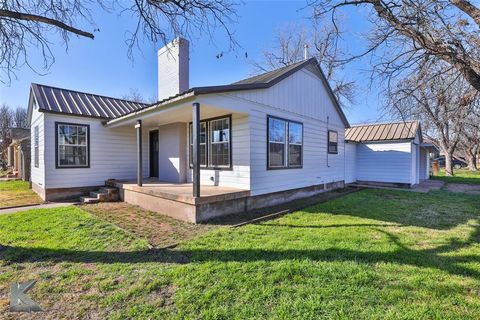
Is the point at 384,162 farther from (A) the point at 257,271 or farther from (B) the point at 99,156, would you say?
(B) the point at 99,156

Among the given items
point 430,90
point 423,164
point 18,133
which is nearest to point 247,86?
point 430,90

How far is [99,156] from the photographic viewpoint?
9.44 m

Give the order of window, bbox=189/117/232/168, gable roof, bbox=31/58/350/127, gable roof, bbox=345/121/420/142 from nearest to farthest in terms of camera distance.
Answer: window, bbox=189/117/232/168, gable roof, bbox=31/58/350/127, gable roof, bbox=345/121/420/142

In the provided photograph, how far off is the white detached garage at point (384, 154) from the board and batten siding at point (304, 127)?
2153 mm

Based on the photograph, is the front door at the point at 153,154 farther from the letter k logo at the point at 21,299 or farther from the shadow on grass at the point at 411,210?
the letter k logo at the point at 21,299

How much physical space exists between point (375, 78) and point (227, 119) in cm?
406

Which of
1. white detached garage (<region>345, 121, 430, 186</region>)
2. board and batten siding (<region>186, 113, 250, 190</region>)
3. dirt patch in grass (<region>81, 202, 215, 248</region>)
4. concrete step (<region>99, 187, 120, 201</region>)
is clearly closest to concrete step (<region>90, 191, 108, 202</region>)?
concrete step (<region>99, 187, 120, 201</region>)

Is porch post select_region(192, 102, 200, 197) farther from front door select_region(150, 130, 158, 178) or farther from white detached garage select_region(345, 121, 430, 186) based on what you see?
white detached garage select_region(345, 121, 430, 186)

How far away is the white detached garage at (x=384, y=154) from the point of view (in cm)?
1259

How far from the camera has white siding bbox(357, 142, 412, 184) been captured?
12570 millimetres

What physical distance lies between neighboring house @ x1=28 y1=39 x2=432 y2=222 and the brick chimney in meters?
0.04

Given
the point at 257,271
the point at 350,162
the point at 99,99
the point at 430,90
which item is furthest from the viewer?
the point at 350,162

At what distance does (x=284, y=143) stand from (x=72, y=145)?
737 centimetres

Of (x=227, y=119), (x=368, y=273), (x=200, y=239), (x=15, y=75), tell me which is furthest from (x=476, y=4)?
(x=15, y=75)
